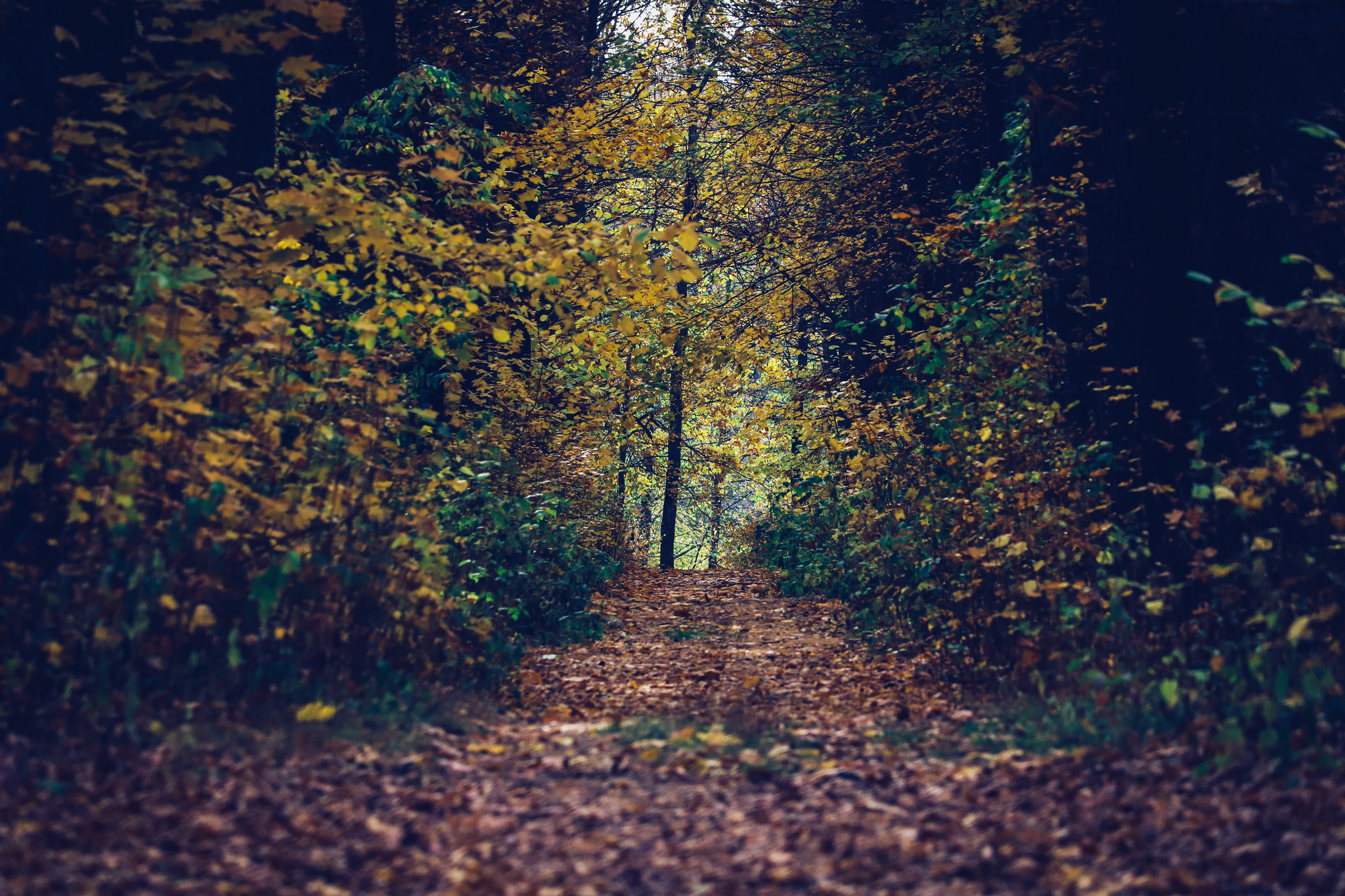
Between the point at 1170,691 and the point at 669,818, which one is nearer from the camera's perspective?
the point at 669,818

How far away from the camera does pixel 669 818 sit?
200 inches

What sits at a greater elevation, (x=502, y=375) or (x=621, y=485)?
(x=502, y=375)

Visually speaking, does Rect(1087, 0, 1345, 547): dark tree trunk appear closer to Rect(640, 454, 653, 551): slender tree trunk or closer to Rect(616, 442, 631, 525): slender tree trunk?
Rect(616, 442, 631, 525): slender tree trunk

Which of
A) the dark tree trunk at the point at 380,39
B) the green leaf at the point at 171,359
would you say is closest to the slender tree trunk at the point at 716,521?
the dark tree trunk at the point at 380,39

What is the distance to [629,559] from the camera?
67.2ft

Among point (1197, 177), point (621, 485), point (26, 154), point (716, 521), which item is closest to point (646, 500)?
point (716, 521)

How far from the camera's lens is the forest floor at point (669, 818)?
4.03m

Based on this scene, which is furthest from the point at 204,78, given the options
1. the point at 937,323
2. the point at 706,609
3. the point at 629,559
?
the point at 629,559

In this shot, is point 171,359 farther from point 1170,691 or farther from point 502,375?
point 502,375

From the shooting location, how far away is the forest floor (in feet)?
13.2

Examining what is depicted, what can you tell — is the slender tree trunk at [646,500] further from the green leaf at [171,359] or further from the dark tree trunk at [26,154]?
the green leaf at [171,359]

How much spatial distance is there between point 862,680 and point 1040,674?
2103mm

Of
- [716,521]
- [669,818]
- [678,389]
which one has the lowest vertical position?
[669,818]

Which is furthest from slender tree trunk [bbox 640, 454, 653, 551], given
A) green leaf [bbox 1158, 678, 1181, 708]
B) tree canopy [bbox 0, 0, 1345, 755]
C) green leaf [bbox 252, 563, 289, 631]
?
green leaf [bbox 1158, 678, 1181, 708]
